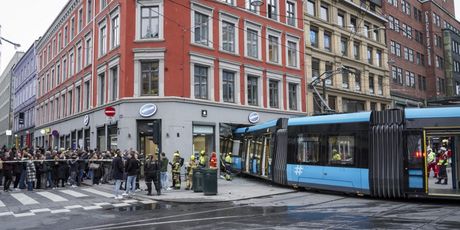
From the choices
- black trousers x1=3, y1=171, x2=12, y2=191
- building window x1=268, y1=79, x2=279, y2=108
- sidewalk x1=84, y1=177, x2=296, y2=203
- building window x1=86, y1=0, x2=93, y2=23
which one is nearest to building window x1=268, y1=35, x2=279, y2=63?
building window x1=268, y1=79, x2=279, y2=108

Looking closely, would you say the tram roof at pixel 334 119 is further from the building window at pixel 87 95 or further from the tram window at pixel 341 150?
the building window at pixel 87 95

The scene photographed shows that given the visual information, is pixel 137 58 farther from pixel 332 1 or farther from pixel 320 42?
pixel 332 1

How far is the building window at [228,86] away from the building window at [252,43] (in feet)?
8.49

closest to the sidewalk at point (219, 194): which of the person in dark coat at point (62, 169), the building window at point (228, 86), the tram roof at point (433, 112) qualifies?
the person in dark coat at point (62, 169)

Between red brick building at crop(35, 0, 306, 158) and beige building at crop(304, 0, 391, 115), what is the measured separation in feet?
7.97

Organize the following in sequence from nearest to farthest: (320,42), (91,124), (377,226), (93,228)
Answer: (377,226) → (93,228) → (91,124) → (320,42)

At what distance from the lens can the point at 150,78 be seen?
26297 millimetres

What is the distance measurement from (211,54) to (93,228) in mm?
19382

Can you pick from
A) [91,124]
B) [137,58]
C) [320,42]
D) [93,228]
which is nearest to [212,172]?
[93,228]

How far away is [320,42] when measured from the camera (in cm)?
3816

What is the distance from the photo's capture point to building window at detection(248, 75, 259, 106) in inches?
1243

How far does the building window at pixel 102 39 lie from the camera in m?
30.0

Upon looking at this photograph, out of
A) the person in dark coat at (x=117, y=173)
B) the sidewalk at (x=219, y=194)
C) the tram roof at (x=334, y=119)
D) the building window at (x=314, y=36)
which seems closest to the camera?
the tram roof at (x=334, y=119)

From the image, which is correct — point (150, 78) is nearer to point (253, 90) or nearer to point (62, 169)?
point (62, 169)
